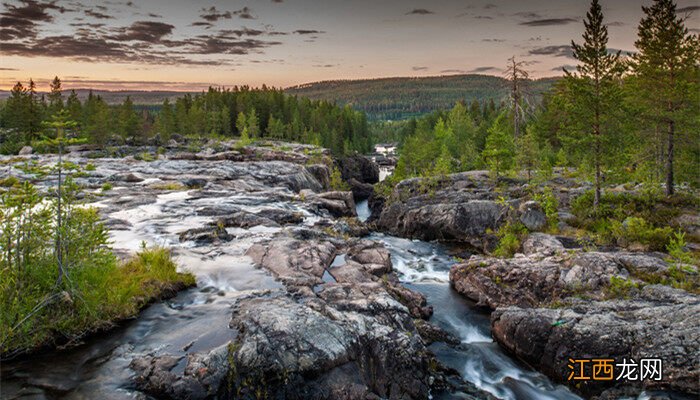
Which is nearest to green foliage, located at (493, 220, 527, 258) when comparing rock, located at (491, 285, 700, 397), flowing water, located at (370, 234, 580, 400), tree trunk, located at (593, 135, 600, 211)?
flowing water, located at (370, 234, 580, 400)

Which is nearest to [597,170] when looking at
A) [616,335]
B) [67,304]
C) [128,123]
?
[616,335]

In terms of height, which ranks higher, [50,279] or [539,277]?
[50,279]

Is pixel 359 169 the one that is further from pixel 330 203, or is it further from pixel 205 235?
pixel 205 235

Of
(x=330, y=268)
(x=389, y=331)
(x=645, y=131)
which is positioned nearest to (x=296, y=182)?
(x=330, y=268)

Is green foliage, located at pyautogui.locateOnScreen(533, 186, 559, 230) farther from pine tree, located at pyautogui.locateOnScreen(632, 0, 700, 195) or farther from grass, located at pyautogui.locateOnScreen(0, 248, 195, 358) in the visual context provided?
grass, located at pyautogui.locateOnScreen(0, 248, 195, 358)

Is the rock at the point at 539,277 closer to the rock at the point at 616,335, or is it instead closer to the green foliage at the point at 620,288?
the green foliage at the point at 620,288

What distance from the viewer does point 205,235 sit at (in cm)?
2119

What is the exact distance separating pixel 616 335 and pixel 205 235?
59.8 ft

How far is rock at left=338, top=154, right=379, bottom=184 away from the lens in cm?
9095

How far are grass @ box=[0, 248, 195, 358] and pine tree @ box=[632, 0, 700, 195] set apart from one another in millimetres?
30580

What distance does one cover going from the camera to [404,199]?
4112 centimetres

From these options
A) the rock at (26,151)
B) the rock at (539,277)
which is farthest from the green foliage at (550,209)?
the rock at (26,151)

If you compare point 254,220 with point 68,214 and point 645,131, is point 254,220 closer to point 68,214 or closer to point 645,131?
point 68,214

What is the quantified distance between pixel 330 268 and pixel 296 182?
1158 inches
